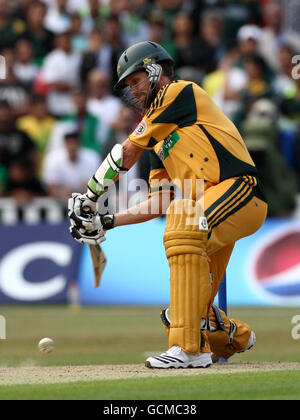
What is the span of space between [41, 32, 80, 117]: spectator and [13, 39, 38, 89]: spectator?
23 cm

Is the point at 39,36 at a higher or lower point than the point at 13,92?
higher

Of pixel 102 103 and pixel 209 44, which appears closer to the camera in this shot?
pixel 102 103

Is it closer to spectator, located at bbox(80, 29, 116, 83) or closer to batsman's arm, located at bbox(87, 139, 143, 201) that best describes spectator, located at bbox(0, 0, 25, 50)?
spectator, located at bbox(80, 29, 116, 83)

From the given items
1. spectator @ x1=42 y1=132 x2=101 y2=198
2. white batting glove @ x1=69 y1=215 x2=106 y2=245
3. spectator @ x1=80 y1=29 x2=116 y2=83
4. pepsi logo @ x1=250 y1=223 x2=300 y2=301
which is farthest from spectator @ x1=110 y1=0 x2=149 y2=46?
white batting glove @ x1=69 y1=215 x2=106 y2=245

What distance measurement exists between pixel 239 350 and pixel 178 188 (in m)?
1.31

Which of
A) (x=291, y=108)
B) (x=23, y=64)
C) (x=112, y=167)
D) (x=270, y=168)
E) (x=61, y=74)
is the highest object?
(x=23, y=64)

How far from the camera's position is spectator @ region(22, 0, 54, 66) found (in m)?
16.3

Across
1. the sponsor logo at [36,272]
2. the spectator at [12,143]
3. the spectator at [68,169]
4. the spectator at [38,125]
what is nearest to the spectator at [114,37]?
the spectator at [38,125]

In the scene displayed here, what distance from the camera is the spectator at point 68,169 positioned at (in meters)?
14.0

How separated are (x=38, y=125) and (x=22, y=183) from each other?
1.20m

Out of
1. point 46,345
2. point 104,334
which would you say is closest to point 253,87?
point 104,334

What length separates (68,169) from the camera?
14062 millimetres

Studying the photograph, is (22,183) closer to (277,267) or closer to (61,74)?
(61,74)

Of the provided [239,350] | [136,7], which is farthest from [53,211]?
[239,350]
